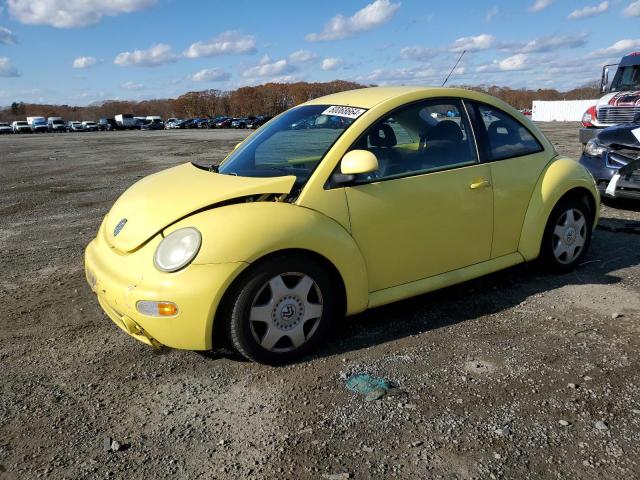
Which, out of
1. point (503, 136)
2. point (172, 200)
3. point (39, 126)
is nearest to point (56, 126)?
point (39, 126)

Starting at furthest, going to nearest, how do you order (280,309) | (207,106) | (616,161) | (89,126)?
(207,106), (89,126), (616,161), (280,309)

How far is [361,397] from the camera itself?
292 cm

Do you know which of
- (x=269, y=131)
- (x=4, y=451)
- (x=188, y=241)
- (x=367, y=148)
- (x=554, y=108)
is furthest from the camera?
(x=554, y=108)

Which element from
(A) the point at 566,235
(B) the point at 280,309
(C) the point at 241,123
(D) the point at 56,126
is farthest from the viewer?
(D) the point at 56,126

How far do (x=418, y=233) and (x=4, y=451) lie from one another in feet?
8.58

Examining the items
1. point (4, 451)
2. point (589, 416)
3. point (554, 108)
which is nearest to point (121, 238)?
point (4, 451)

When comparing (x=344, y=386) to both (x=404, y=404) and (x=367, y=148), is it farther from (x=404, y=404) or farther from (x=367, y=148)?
(x=367, y=148)

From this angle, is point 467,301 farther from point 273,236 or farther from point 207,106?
point 207,106

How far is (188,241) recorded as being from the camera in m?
3.04

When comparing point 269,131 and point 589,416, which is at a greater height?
point 269,131

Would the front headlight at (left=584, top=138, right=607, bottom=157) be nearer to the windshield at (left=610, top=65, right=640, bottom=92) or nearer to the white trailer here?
the windshield at (left=610, top=65, right=640, bottom=92)

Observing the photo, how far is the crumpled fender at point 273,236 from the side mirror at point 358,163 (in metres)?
0.32

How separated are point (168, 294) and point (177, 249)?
10.2 inches

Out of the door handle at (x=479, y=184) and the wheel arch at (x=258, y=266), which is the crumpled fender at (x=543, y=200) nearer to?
the door handle at (x=479, y=184)
